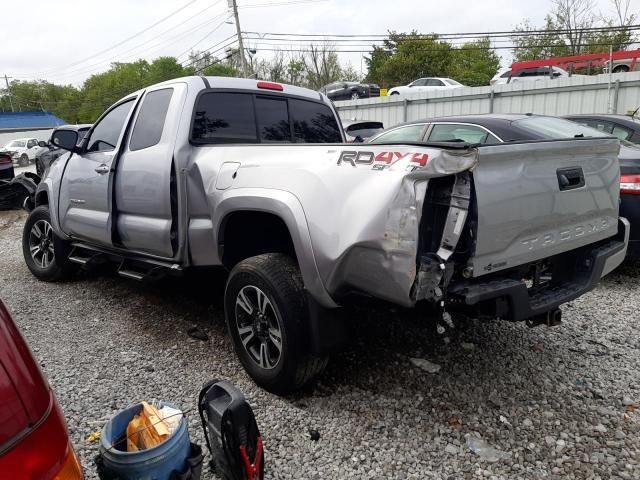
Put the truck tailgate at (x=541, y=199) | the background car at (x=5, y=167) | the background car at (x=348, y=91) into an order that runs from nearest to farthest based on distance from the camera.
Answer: the truck tailgate at (x=541, y=199) → the background car at (x=5, y=167) → the background car at (x=348, y=91)

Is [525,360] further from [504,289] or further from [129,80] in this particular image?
[129,80]

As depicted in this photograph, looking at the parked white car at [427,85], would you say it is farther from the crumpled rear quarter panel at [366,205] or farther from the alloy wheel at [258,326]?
the crumpled rear quarter panel at [366,205]

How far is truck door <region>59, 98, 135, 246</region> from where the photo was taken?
4.21 metres

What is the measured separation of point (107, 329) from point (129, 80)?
256ft

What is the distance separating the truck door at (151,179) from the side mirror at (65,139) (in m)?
0.95

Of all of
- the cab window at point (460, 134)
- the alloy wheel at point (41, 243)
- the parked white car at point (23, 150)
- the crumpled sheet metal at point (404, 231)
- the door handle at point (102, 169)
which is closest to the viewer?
the crumpled sheet metal at point (404, 231)

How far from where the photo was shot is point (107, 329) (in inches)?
163

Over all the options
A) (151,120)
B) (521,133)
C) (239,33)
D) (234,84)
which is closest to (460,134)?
(521,133)

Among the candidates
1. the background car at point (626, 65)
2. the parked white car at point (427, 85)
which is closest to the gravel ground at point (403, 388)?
the parked white car at point (427, 85)

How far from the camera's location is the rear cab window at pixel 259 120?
3676mm

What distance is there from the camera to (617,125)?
7.14 meters

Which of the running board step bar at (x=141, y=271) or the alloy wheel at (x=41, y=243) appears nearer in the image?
the running board step bar at (x=141, y=271)

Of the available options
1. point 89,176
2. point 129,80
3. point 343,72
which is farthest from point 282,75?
point 89,176

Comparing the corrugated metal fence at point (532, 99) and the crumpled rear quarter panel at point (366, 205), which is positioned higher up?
the crumpled rear quarter panel at point (366, 205)
